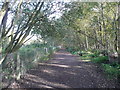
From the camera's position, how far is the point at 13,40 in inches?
106

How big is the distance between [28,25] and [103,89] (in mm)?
3632

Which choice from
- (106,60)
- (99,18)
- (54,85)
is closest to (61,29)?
(54,85)

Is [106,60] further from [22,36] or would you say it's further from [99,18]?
[22,36]

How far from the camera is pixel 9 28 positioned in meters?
2.79

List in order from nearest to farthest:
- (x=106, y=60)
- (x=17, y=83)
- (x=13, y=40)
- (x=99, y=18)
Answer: (x=13, y=40), (x=17, y=83), (x=106, y=60), (x=99, y=18)

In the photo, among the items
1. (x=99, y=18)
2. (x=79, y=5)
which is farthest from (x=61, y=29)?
(x=99, y=18)

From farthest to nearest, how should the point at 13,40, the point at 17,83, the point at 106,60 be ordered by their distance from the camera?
the point at 106,60 → the point at 17,83 → the point at 13,40

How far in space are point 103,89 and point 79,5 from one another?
3286 millimetres

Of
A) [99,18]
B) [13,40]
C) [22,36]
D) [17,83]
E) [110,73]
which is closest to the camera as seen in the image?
[13,40]

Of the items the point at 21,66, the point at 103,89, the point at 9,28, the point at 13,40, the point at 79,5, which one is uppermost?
the point at 79,5

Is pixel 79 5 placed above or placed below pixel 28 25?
above

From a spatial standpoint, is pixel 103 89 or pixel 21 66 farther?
pixel 21 66

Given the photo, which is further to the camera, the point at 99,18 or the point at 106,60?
the point at 99,18

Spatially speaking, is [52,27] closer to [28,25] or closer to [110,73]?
[28,25]
